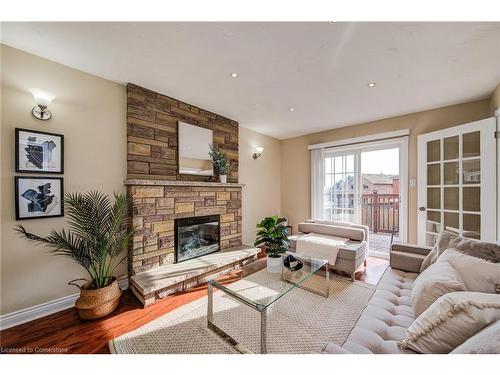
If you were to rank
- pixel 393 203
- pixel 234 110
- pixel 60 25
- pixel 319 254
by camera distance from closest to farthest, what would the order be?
1. pixel 60 25
2. pixel 319 254
3. pixel 234 110
4. pixel 393 203

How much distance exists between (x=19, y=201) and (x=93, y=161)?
64 centimetres

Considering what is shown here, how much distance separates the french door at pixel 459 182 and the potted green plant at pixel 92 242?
381 centimetres

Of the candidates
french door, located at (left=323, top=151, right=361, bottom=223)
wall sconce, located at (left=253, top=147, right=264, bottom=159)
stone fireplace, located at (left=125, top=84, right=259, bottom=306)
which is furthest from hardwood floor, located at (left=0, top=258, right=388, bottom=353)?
french door, located at (left=323, top=151, right=361, bottom=223)

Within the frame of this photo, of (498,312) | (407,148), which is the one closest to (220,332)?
(498,312)

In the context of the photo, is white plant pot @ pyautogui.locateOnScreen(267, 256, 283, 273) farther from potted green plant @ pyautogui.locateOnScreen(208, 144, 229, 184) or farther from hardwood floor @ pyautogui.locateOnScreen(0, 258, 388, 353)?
potted green plant @ pyautogui.locateOnScreen(208, 144, 229, 184)

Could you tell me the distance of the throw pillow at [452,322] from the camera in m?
0.79

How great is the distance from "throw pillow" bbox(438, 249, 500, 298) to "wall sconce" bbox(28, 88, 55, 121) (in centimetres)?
340

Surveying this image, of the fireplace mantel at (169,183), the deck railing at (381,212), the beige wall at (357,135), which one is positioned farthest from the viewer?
the deck railing at (381,212)

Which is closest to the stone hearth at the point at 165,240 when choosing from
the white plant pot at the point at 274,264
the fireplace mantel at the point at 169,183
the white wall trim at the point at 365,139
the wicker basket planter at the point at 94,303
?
the fireplace mantel at the point at 169,183

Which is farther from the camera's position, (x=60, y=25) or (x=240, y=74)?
(x=240, y=74)

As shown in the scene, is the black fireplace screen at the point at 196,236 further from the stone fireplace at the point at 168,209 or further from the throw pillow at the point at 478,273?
the throw pillow at the point at 478,273

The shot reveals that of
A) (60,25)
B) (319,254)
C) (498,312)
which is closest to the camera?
(498,312)

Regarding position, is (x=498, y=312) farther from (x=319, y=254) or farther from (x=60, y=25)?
(x=60, y=25)

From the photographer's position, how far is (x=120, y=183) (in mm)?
2281
